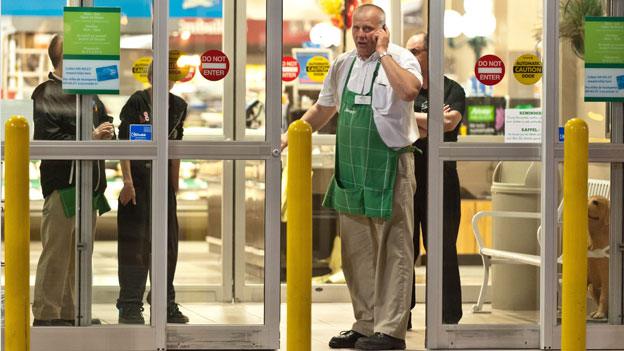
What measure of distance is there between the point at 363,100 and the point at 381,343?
3.74 feet

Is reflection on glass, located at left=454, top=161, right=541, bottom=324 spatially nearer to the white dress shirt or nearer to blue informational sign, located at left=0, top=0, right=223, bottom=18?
the white dress shirt

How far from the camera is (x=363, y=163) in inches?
242

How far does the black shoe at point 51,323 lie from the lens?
5938mm

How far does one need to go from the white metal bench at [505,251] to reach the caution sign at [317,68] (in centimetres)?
260

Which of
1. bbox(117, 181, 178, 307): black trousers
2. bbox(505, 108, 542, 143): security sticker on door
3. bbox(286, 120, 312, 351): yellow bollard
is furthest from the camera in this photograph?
bbox(505, 108, 542, 143): security sticker on door

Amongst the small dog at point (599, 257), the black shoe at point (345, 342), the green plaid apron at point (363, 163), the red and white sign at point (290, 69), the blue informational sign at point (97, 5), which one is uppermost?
the blue informational sign at point (97, 5)

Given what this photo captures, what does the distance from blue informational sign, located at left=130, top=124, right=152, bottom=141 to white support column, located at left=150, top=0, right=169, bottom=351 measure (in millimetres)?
34

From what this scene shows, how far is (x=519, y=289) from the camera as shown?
20.5 ft

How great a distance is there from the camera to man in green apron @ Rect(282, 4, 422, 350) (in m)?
6.09

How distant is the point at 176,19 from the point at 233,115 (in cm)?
51

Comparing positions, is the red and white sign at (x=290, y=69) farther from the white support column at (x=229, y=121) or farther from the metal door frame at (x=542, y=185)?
the metal door frame at (x=542, y=185)

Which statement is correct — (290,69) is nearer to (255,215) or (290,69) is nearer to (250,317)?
(255,215)

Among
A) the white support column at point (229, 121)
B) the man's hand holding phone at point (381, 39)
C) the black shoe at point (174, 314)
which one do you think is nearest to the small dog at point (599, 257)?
the man's hand holding phone at point (381, 39)

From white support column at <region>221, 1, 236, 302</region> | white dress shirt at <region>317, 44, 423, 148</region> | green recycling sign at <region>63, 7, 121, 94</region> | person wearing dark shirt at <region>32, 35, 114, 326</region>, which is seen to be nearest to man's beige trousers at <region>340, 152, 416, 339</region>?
white dress shirt at <region>317, 44, 423, 148</region>
